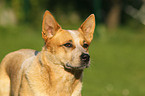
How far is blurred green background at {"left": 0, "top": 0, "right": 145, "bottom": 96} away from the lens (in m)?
11.8

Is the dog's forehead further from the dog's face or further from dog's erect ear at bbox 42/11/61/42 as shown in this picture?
dog's erect ear at bbox 42/11/61/42

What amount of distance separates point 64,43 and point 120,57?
38.2 ft

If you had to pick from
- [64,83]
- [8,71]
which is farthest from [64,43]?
[8,71]

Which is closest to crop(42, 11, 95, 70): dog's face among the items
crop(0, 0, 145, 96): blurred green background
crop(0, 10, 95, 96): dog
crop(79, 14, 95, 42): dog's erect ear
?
crop(0, 10, 95, 96): dog

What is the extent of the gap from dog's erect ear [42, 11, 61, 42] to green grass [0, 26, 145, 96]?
3.72 metres

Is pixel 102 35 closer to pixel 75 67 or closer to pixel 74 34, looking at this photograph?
pixel 74 34

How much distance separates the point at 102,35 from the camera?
21734mm

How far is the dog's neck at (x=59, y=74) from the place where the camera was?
5.51 m

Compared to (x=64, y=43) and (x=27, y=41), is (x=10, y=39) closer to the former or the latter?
(x=27, y=41)

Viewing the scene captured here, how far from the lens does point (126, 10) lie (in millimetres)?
27625

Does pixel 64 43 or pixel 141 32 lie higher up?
pixel 64 43

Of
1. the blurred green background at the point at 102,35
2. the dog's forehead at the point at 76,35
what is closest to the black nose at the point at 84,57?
the dog's forehead at the point at 76,35

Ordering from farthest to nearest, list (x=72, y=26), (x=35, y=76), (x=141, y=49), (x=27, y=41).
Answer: (x=72, y=26) → (x=141, y=49) → (x=27, y=41) → (x=35, y=76)

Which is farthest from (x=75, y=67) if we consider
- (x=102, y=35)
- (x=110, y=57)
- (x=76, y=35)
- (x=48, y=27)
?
(x=102, y=35)
